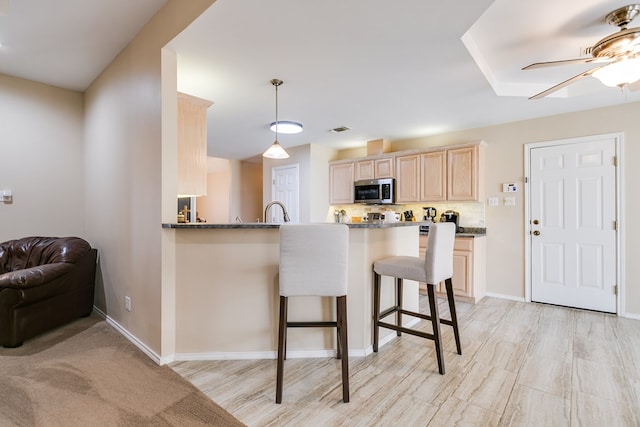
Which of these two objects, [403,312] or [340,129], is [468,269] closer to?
[403,312]

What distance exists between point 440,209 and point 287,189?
2756 mm

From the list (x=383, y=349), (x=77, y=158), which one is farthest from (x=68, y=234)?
(x=383, y=349)

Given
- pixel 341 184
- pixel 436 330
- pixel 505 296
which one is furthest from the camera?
pixel 341 184

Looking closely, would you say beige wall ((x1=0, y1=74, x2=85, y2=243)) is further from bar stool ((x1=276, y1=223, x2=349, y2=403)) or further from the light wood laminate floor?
bar stool ((x1=276, y1=223, x2=349, y2=403))

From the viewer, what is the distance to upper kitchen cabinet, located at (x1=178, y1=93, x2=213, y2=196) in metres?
2.58

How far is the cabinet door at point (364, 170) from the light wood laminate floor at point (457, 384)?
298cm

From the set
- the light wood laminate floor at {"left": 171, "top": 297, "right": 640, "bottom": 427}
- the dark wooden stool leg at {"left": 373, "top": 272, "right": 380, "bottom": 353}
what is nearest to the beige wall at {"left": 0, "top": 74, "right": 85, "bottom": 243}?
the light wood laminate floor at {"left": 171, "top": 297, "right": 640, "bottom": 427}

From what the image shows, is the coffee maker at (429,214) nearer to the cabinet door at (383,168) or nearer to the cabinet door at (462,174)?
the cabinet door at (462,174)

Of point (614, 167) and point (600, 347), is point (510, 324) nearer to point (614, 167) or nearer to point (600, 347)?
point (600, 347)

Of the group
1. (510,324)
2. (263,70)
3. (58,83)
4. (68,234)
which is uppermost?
(58,83)

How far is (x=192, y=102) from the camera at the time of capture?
8.70 ft

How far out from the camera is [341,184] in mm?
5590

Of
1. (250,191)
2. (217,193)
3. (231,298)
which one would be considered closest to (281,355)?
(231,298)

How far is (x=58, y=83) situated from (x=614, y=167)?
21.0 feet
